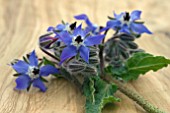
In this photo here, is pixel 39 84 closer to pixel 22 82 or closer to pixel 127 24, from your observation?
pixel 22 82

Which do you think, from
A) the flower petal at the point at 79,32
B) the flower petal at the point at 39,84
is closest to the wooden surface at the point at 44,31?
the flower petal at the point at 39,84

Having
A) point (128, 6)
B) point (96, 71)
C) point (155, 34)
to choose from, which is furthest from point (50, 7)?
point (96, 71)

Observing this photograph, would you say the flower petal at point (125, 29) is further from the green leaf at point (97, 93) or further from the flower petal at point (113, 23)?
the green leaf at point (97, 93)

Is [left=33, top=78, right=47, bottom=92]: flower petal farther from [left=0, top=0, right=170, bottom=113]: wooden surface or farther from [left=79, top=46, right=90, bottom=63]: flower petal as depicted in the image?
[left=79, top=46, right=90, bottom=63]: flower petal

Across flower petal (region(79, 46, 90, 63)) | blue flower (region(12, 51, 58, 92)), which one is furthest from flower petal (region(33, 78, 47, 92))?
flower petal (region(79, 46, 90, 63))

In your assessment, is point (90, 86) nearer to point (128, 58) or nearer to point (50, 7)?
point (128, 58)
